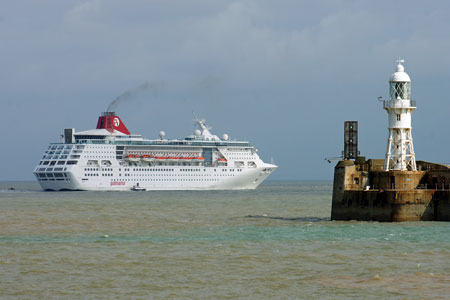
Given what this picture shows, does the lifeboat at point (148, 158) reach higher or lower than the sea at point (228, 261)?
higher

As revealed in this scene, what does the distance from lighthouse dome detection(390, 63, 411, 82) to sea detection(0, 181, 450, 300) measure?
8.51m

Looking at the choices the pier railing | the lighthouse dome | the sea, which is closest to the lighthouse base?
the pier railing

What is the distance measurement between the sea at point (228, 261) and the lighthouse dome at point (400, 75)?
8505mm

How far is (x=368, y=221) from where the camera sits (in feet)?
134

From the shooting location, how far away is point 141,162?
115 meters

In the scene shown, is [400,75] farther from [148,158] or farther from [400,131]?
[148,158]

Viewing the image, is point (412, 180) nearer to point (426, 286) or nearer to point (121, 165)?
point (426, 286)

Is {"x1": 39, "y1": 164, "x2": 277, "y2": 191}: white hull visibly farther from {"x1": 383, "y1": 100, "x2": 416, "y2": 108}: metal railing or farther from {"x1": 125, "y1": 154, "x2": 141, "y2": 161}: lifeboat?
{"x1": 383, "y1": 100, "x2": 416, "y2": 108}: metal railing

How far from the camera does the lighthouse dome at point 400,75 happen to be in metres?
43.6

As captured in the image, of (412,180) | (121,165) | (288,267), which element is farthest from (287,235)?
(121,165)

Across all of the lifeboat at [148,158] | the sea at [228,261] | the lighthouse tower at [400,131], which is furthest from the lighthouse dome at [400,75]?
the lifeboat at [148,158]

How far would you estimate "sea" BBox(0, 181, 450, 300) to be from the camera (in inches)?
917

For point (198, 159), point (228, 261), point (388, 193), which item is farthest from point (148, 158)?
point (228, 261)

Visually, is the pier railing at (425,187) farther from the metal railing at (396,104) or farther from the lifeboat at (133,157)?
the lifeboat at (133,157)
